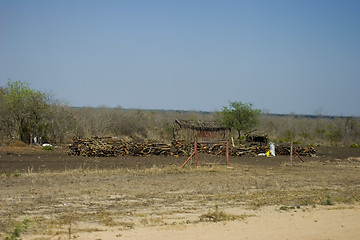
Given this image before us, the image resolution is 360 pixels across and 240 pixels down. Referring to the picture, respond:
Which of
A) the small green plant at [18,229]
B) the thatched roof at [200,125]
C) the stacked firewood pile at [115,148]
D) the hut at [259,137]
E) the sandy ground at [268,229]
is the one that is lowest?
Answer: the sandy ground at [268,229]

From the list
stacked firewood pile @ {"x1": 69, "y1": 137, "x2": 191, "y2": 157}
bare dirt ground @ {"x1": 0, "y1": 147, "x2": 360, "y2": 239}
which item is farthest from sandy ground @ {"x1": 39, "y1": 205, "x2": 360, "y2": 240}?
stacked firewood pile @ {"x1": 69, "y1": 137, "x2": 191, "y2": 157}

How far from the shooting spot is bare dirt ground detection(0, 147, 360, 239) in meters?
11.8

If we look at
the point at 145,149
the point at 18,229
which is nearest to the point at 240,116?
the point at 145,149

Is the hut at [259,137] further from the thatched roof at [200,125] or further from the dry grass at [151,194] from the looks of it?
the dry grass at [151,194]

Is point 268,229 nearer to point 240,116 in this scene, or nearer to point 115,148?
point 115,148

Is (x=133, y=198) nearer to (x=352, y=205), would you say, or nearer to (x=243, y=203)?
(x=243, y=203)

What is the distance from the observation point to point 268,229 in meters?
12.3

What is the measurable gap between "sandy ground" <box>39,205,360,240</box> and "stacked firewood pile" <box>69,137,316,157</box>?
58.1 feet

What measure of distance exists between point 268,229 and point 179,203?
164 inches

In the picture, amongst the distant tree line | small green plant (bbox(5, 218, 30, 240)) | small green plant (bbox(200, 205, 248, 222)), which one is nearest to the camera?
small green plant (bbox(5, 218, 30, 240))

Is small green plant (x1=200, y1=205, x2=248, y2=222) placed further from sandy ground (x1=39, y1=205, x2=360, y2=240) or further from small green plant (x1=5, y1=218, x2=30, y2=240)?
small green plant (x1=5, y1=218, x2=30, y2=240)

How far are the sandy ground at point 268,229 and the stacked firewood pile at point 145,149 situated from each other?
1771cm

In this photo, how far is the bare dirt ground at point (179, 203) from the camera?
11820 millimetres

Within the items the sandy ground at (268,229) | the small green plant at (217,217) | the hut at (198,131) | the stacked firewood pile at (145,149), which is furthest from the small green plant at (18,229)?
the hut at (198,131)
